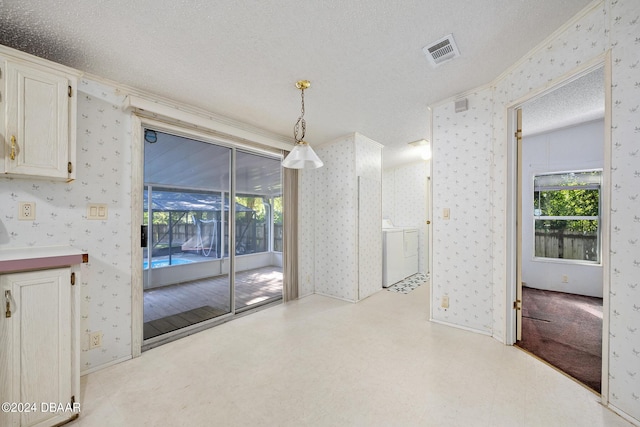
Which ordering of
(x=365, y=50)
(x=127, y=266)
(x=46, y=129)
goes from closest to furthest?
(x=46, y=129)
(x=365, y=50)
(x=127, y=266)

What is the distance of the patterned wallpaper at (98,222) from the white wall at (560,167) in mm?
4795

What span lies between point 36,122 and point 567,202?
6.38m

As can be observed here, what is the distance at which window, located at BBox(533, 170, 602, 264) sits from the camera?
3904mm

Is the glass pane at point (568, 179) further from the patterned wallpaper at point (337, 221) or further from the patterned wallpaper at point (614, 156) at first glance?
the patterned wallpaper at point (337, 221)

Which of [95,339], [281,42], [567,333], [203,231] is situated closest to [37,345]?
[95,339]

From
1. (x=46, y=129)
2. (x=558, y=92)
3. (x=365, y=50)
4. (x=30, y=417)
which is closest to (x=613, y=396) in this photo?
(x=365, y=50)

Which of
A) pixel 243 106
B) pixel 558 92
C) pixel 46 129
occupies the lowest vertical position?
pixel 46 129

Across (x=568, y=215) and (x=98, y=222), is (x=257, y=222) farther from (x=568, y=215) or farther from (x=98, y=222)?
(x=568, y=215)

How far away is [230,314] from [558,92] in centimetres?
457

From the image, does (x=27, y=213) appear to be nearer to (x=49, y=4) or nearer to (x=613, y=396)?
(x=49, y=4)

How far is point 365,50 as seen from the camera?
6.12 feet

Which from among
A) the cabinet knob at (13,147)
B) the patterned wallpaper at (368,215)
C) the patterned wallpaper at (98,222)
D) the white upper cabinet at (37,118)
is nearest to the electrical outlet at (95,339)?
the patterned wallpaper at (98,222)

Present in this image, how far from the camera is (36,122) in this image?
164 cm

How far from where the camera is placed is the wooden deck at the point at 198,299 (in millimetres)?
3065
